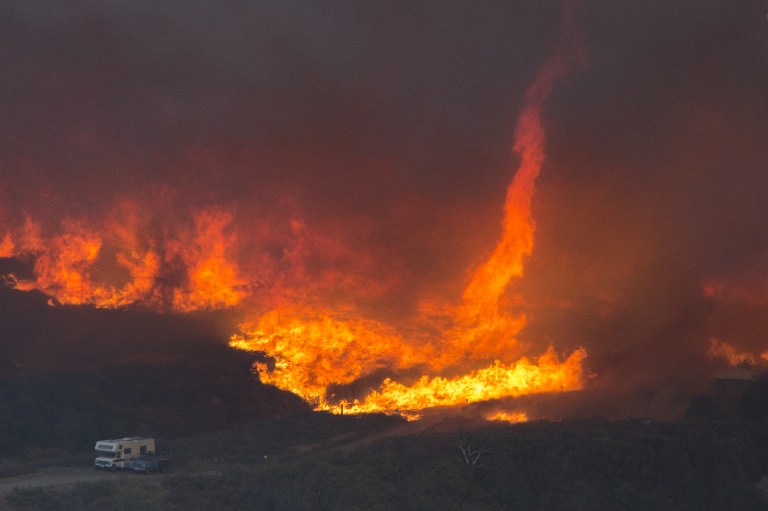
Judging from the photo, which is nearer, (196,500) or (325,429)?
(196,500)

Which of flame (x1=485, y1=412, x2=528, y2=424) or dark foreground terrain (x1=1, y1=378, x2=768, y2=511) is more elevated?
flame (x1=485, y1=412, x2=528, y2=424)

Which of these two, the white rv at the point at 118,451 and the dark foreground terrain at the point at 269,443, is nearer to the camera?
the dark foreground terrain at the point at 269,443

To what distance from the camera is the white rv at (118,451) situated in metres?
40.3

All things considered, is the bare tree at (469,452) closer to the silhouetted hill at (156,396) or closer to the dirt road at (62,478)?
the silhouetted hill at (156,396)

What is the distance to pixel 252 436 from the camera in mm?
45219

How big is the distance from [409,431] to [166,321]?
51.2ft

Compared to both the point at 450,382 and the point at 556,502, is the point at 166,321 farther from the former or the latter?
the point at 556,502

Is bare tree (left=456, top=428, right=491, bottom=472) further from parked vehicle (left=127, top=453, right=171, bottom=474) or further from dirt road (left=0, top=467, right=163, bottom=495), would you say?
parked vehicle (left=127, top=453, right=171, bottom=474)

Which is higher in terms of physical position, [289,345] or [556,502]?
[289,345]

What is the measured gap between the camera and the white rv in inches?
1586

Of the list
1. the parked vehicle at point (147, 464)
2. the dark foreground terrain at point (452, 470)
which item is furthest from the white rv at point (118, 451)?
the dark foreground terrain at point (452, 470)

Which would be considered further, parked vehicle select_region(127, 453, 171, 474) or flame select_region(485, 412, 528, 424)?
flame select_region(485, 412, 528, 424)

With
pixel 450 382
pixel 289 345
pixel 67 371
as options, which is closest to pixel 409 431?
pixel 450 382

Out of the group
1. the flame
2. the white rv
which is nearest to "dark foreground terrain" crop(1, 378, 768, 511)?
the flame
